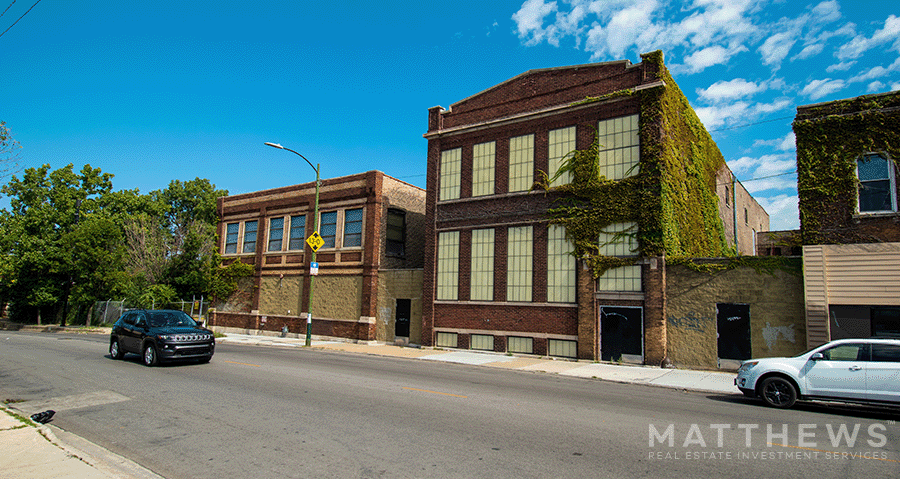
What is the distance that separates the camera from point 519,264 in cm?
2095

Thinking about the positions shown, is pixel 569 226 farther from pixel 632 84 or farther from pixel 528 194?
pixel 632 84

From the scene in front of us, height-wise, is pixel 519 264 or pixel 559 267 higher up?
pixel 519 264

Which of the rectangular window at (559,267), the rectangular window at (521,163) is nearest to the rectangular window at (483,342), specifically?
the rectangular window at (559,267)

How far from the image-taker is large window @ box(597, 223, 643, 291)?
1825 centimetres

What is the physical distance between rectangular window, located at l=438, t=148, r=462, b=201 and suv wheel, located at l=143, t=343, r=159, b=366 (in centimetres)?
1343

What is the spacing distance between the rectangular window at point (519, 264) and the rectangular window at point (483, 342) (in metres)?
1.93

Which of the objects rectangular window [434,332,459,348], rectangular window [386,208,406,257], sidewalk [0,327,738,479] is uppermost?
rectangular window [386,208,406,257]

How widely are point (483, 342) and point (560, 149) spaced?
28.4ft

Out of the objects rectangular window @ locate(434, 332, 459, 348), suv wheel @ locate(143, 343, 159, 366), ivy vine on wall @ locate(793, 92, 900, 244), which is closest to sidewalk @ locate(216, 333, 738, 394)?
rectangular window @ locate(434, 332, 459, 348)

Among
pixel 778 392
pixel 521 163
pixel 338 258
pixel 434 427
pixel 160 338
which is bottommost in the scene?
pixel 434 427

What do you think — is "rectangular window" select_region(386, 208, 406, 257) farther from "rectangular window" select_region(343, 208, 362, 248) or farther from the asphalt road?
the asphalt road

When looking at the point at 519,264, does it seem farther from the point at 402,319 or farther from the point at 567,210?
the point at 402,319

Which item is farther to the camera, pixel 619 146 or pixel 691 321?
pixel 619 146

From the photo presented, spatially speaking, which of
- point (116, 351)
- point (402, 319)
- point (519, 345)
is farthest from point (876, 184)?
point (116, 351)
